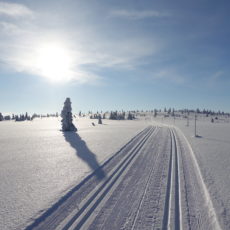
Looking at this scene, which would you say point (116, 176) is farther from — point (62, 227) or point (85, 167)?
point (62, 227)

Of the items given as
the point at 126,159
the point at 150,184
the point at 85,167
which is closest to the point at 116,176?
the point at 150,184

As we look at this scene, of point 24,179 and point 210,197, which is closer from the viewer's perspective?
point 210,197

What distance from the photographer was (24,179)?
9969 mm

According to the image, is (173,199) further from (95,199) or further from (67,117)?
(67,117)

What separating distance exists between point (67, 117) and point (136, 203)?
34913 mm

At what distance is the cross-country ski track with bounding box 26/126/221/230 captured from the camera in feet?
19.5

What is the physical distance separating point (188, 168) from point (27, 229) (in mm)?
8840

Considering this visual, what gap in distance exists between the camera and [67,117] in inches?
1596

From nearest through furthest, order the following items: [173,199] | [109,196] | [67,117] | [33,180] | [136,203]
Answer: [136,203] → [173,199] → [109,196] → [33,180] → [67,117]

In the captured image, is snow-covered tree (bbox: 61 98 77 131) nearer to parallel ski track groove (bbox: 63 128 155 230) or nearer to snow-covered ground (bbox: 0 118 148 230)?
snow-covered ground (bbox: 0 118 148 230)

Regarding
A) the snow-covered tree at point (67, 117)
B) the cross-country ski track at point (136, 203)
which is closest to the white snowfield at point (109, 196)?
the cross-country ski track at point (136, 203)

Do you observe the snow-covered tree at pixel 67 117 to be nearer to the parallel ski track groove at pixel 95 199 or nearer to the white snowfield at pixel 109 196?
the white snowfield at pixel 109 196

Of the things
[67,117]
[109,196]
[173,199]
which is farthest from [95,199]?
[67,117]

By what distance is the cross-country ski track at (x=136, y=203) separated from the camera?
5949 mm
